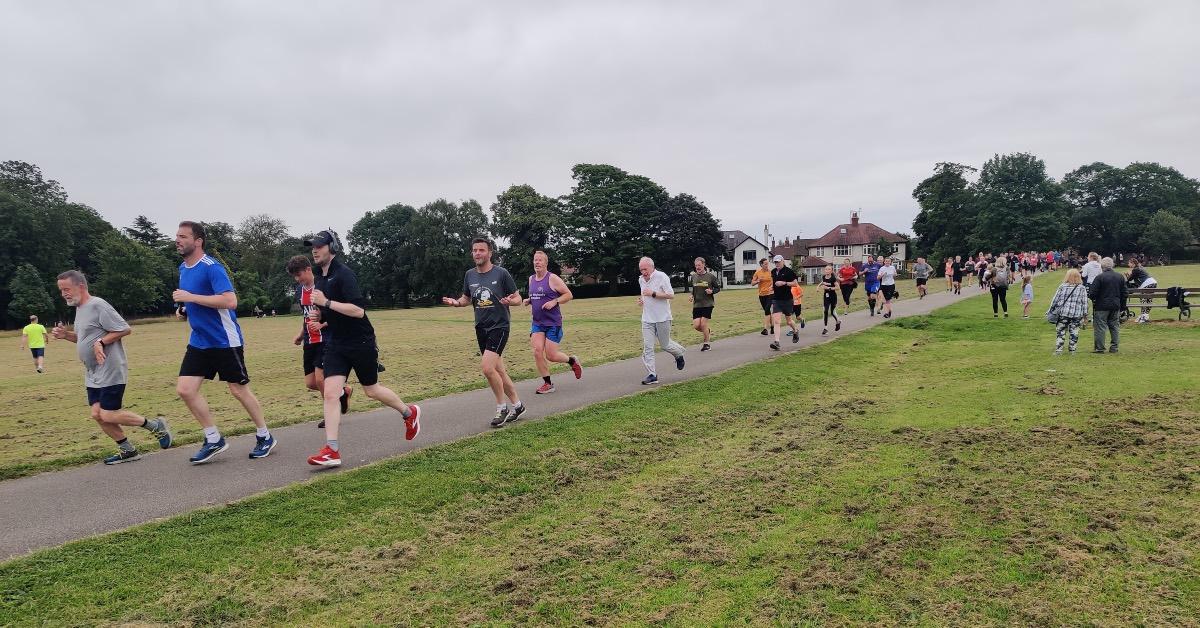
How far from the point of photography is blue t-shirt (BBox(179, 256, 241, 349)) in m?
6.02

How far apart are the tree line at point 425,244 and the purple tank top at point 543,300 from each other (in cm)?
6126

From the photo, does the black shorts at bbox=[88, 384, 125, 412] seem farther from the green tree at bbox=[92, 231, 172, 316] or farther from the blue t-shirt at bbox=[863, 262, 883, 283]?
the green tree at bbox=[92, 231, 172, 316]

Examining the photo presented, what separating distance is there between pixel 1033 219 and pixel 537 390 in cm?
8111

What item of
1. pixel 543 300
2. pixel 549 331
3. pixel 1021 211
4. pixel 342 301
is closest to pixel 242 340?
pixel 342 301

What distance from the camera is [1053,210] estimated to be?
74.4 metres

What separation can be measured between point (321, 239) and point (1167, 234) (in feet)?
335

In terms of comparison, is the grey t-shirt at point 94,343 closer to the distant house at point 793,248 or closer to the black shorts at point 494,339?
the black shorts at point 494,339

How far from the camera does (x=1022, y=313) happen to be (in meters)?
19.7

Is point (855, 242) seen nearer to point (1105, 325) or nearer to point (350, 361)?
point (1105, 325)

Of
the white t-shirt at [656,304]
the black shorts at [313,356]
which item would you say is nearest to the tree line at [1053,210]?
the white t-shirt at [656,304]

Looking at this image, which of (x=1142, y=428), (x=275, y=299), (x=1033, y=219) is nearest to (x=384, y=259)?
(x=275, y=299)

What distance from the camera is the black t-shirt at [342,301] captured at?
19.5 ft

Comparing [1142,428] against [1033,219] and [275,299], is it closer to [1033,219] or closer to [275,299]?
[1033,219]

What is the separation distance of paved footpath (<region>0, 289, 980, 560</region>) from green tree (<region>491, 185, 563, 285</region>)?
61.0 meters
